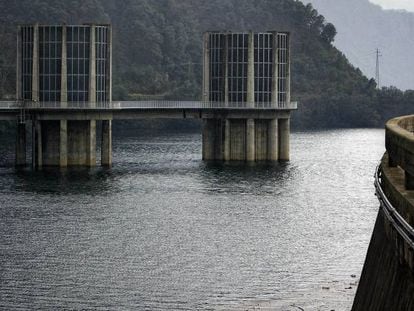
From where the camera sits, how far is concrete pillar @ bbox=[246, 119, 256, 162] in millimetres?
143750

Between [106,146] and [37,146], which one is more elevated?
[37,146]

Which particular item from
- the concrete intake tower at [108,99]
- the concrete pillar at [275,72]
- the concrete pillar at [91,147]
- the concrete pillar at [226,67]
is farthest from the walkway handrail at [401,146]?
the concrete pillar at [226,67]

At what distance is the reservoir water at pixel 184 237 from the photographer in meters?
61.6

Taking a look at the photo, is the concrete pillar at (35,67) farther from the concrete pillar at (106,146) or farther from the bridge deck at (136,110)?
the concrete pillar at (106,146)

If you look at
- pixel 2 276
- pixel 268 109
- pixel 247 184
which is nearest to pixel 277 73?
pixel 268 109

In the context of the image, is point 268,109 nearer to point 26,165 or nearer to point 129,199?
point 26,165

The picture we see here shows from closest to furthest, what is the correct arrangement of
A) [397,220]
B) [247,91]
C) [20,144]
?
[397,220] < [20,144] < [247,91]

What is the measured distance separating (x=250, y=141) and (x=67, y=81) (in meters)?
21.4

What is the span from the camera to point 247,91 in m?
148

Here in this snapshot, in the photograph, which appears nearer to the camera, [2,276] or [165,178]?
[2,276]

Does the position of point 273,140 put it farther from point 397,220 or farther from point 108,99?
point 397,220

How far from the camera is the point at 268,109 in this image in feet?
475

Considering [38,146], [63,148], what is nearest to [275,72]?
[63,148]

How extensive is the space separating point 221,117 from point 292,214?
1972 inches
